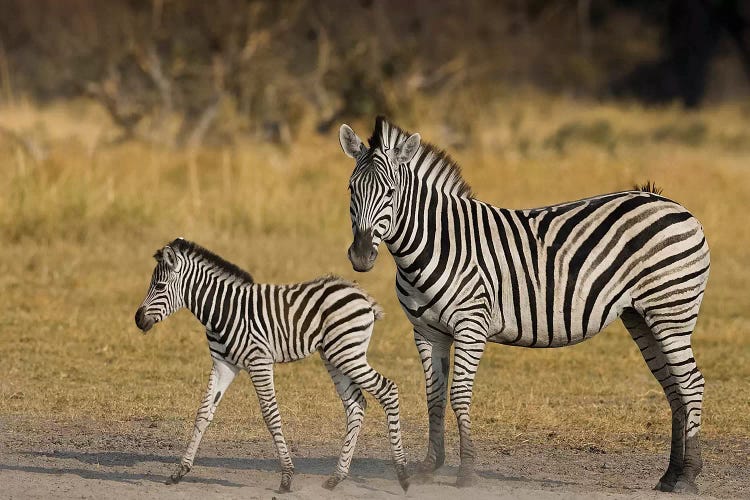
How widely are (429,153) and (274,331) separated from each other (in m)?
1.26

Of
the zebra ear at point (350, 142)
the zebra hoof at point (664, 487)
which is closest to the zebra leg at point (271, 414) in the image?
the zebra ear at point (350, 142)

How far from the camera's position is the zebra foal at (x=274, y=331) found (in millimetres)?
6055

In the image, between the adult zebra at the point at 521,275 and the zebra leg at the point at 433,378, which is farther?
the zebra leg at the point at 433,378

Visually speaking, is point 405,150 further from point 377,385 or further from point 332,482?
point 332,482

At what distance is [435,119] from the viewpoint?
938 inches

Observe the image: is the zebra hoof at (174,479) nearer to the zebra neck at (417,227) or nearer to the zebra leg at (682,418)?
the zebra neck at (417,227)

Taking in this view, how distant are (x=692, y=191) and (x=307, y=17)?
11.6m

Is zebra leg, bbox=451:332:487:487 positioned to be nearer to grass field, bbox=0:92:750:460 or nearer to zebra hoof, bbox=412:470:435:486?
zebra hoof, bbox=412:470:435:486

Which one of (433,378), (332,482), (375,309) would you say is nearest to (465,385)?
(433,378)

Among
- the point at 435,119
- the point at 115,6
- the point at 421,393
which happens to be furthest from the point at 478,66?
the point at 421,393

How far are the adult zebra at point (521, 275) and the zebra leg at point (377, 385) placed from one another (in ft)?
1.07

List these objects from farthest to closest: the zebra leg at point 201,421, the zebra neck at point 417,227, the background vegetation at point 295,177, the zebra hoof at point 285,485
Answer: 1. the background vegetation at point 295,177
2. the zebra neck at point 417,227
3. the zebra leg at point 201,421
4. the zebra hoof at point 285,485

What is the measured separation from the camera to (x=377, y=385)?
6.07 metres

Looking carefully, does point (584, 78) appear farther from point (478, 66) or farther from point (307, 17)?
point (307, 17)
